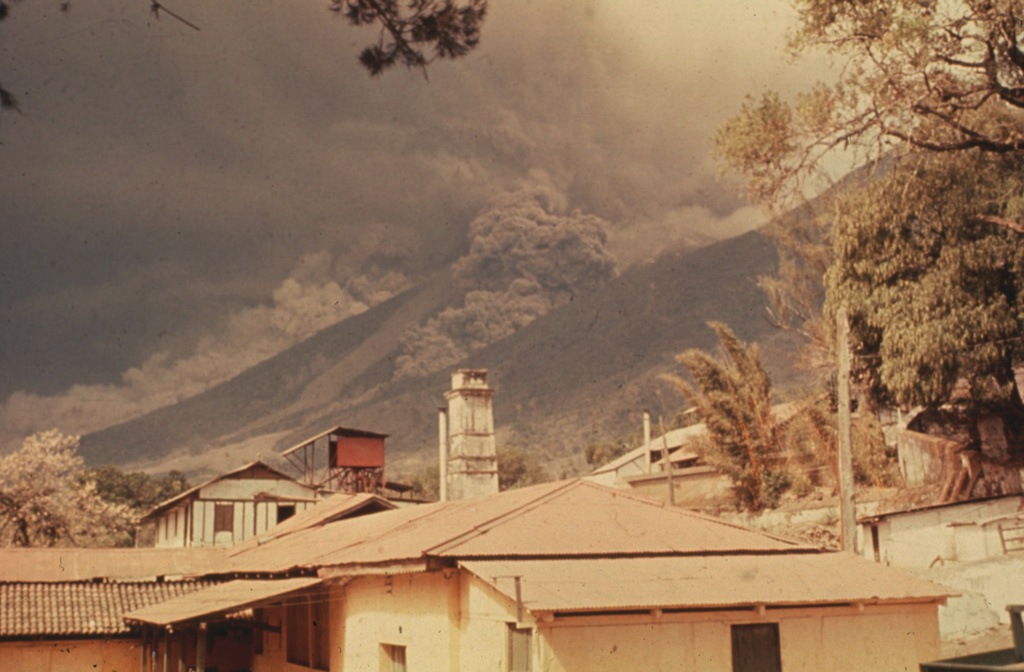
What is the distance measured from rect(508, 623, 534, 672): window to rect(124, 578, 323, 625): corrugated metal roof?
5242 millimetres

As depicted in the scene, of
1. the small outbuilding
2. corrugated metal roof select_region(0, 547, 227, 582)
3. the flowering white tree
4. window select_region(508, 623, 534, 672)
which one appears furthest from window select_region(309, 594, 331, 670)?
the flowering white tree

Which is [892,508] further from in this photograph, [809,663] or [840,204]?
[809,663]

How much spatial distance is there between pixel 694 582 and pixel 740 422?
1929 cm

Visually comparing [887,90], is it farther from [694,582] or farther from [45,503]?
[45,503]

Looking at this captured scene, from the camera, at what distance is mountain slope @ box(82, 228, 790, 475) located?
121m

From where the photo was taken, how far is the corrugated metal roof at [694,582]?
33.0 feet

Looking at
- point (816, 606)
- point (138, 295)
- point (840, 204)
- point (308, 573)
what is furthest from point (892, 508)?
point (138, 295)

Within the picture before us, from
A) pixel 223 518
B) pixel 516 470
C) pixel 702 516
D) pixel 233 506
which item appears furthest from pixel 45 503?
pixel 516 470

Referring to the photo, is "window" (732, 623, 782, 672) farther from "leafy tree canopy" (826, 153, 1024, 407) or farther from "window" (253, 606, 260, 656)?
"leafy tree canopy" (826, 153, 1024, 407)

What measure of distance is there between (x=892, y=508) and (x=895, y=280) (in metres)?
5.84

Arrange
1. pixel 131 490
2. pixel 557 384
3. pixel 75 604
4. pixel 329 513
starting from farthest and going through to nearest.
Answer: pixel 557 384 → pixel 131 490 → pixel 329 513 → pixel 75 604

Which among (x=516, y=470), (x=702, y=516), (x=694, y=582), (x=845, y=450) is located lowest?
(x=694, y=582)

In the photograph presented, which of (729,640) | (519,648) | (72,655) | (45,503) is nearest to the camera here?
(519,648)

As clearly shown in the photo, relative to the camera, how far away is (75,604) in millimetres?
18734
